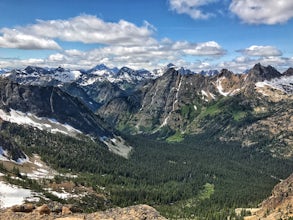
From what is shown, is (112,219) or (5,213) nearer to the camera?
(112,219)

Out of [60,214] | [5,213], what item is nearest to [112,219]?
[60,214]

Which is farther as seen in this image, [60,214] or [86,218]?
[60,214]

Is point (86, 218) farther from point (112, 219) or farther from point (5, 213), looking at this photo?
point (5, 213)

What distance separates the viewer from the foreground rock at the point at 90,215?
6419 centimetres

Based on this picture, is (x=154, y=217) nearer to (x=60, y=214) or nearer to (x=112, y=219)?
(x=112, y=219)

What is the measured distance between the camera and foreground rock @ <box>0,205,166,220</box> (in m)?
64.2

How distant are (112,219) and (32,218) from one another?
42.5 feet

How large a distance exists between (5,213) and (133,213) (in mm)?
20949

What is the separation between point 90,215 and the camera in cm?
6519

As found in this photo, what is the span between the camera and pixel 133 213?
65688 millimetres

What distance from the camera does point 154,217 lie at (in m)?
65.0

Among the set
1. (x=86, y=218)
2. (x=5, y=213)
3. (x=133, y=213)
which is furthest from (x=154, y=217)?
(x=5, y=213)

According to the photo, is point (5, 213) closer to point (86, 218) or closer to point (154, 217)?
point (86, 218)

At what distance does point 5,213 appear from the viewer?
68.9 metres
